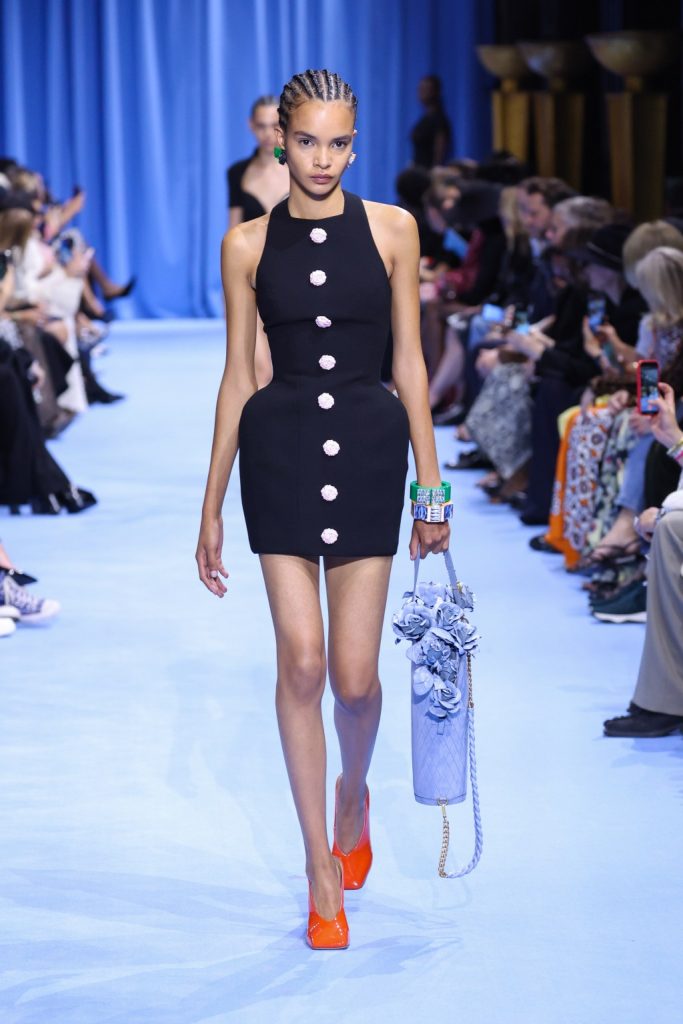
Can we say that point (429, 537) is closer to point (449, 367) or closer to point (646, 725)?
point (646, 725)

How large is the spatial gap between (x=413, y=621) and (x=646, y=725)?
1.23 metres

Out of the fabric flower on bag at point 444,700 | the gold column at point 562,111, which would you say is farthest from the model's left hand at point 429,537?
the gold column at point 562,111

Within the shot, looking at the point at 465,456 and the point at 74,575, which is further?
the point at 465,456

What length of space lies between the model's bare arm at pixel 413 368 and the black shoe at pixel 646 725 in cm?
123

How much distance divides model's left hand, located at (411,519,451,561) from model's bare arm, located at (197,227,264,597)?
0.32 metres

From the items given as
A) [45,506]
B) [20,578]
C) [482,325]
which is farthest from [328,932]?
[482,325]

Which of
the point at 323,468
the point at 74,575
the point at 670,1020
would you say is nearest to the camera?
the point at 670,1020

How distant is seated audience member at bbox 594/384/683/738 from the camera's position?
369 cm

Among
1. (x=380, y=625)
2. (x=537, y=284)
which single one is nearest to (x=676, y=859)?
(x=380, y=625)

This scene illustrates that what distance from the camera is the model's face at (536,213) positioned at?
6996mm

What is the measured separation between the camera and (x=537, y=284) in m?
6.86

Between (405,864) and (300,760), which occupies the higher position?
(300,760)

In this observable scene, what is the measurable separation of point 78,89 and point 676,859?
12753 millimetres

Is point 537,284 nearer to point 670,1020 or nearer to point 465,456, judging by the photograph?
point 465,456
